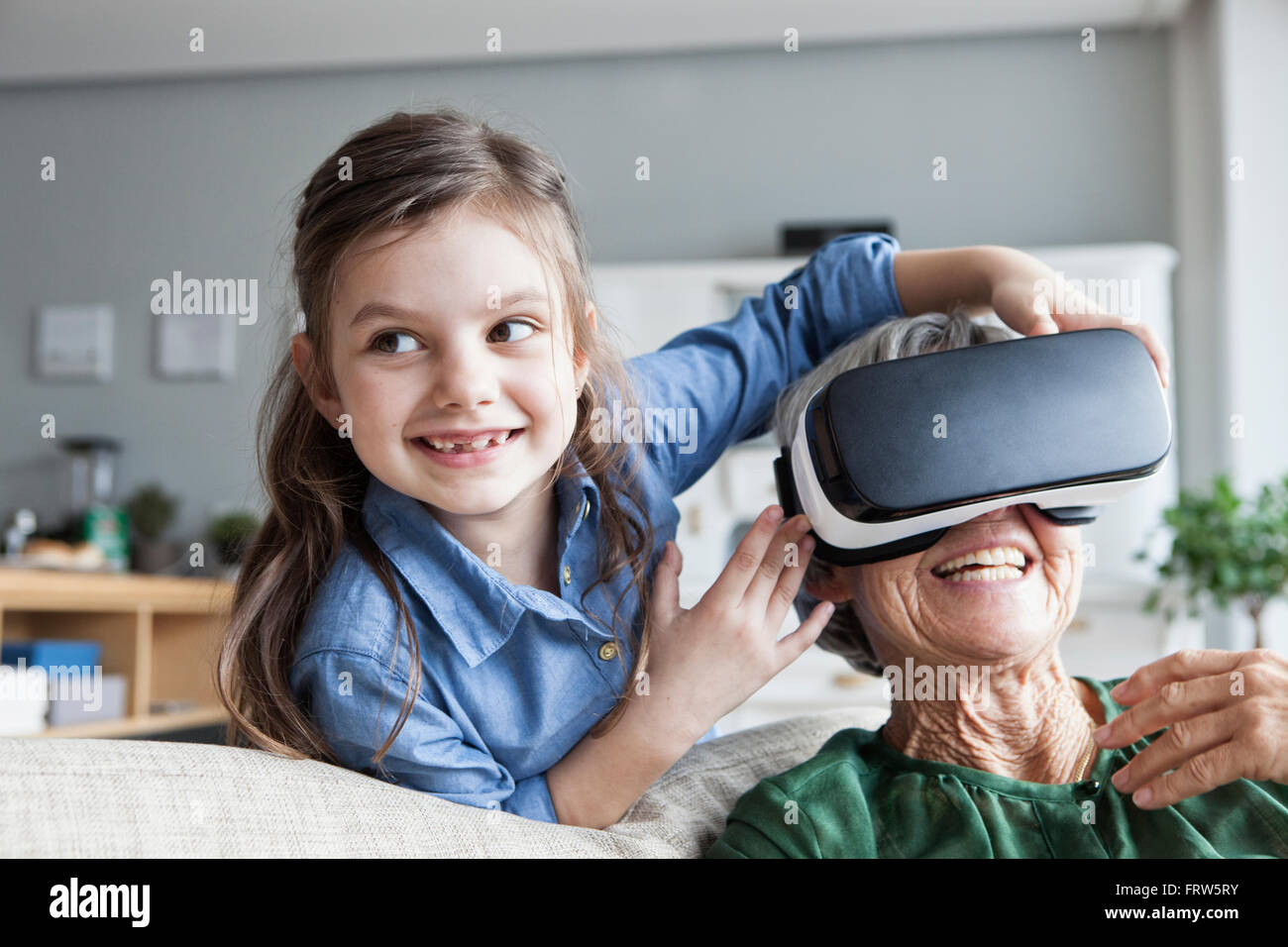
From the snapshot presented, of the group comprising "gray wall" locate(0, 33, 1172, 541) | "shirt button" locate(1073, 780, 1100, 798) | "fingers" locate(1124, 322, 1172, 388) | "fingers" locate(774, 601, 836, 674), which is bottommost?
"shirt button" locate(1073, 780, 1100, 798)

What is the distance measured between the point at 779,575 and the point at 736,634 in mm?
60

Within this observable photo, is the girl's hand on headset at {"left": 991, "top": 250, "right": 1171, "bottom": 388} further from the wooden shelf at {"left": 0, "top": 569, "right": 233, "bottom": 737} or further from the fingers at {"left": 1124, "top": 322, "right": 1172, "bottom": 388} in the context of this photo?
the wooden shelf at {"left": 0, "top": 569, "right": 233, "bottom": 737}

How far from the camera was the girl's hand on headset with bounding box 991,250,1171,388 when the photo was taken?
959mm

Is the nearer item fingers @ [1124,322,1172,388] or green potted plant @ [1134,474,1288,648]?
fingers @ [1124,322,1172,388]

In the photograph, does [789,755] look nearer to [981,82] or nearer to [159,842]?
[159,842]

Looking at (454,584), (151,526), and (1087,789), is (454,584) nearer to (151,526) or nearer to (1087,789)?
(1087,789)

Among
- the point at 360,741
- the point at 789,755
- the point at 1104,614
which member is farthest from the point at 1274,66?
the point at 360,741

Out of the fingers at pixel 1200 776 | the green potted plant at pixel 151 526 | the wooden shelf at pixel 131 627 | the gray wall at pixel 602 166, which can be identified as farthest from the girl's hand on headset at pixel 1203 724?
the green potted plant at pixel 151 526

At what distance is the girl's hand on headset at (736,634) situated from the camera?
92 cm

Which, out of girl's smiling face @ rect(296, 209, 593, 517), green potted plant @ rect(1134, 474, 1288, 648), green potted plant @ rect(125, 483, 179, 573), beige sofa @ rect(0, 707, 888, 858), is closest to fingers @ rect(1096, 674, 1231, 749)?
beige sofa @ rect(0, 707, 888, 858)

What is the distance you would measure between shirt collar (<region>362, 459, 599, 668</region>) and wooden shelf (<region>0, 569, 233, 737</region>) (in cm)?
208

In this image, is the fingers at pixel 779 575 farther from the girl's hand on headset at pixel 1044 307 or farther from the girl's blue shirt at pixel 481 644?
the girl's hand on headset at pixel 1044 307

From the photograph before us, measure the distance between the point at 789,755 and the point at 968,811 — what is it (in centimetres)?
20

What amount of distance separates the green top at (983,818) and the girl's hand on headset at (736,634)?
0.26 ft
